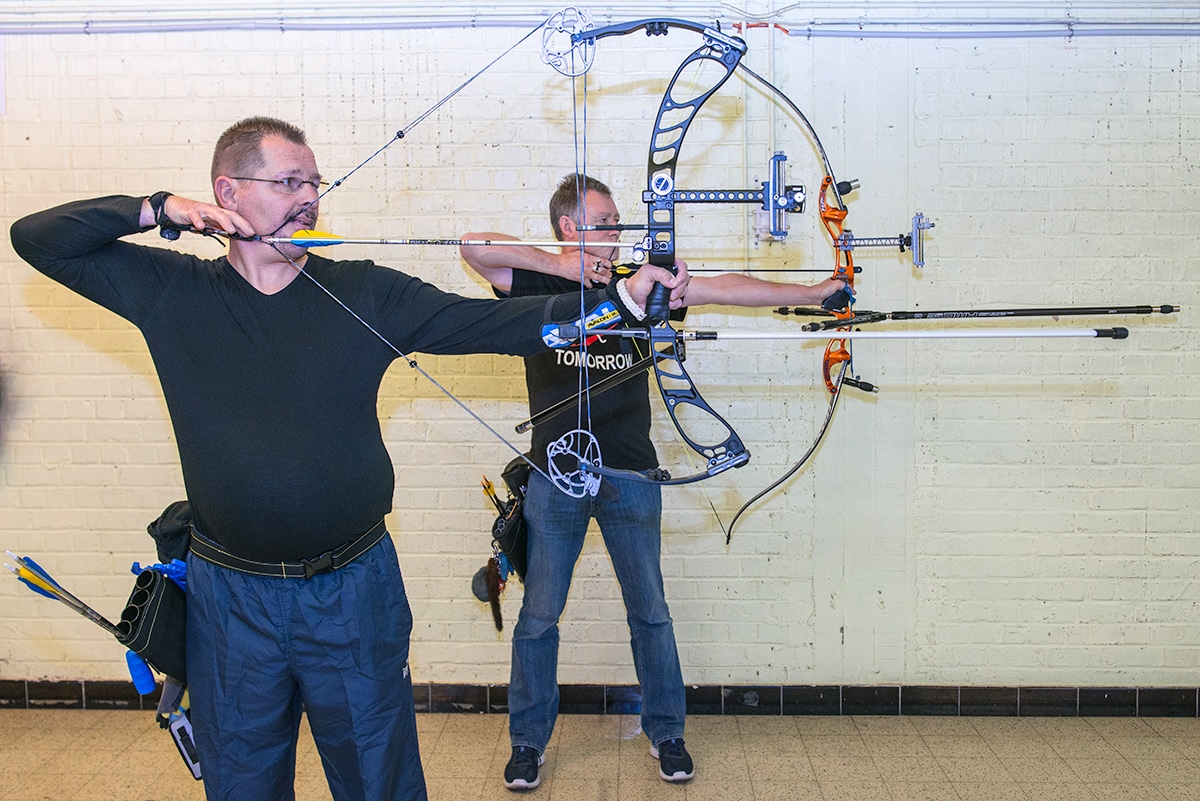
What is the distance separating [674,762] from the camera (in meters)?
2.60

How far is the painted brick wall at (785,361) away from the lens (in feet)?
9.41

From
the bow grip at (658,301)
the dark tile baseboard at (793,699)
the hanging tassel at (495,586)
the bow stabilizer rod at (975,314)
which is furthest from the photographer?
the dark tile baseboard at (793,699)

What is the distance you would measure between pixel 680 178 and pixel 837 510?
1.07 metres

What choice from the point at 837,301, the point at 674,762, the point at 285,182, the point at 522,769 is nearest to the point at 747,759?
the point at 674,762

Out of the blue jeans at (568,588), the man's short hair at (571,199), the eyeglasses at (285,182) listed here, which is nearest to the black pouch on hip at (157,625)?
the eyeglasses at (285,182)

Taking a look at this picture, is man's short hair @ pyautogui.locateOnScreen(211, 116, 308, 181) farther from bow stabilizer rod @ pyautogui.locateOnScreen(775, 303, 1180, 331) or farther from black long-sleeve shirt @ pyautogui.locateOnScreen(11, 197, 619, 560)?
bow stabilizer rod @ pyautogui.locateOnScreen(775, 303, 1180, 331)

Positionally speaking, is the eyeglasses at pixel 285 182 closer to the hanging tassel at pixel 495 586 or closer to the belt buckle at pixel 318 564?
the belt buckle at pixel 318 564

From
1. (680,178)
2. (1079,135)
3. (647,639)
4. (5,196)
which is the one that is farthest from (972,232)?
(5,196)

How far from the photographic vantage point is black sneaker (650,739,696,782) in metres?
2.59

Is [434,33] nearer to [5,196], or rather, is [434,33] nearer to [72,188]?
[72,188]

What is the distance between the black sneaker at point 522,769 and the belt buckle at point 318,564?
108cm

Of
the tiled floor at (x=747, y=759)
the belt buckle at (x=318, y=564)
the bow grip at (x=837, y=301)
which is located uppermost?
the bow grip at (x=837, y=301)

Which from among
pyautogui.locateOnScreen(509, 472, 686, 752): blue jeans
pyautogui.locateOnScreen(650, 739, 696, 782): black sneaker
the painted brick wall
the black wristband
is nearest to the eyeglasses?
the black wristband

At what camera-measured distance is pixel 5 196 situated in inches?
116
